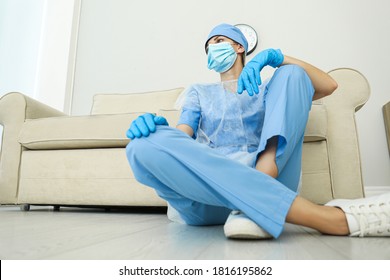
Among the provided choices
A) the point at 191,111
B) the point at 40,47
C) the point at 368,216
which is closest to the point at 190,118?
the point at 191,111

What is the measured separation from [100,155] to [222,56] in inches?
30.3

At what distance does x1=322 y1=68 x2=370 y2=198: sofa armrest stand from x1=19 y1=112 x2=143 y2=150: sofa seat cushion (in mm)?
910

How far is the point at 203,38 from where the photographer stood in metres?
2.56

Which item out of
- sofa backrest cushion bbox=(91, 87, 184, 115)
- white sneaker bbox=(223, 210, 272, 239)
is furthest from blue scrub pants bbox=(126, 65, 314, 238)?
sofa backrest cushion bbox=(91, 87, 184, 115)

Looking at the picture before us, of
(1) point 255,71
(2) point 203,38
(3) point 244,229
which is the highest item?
(2) point 203,38

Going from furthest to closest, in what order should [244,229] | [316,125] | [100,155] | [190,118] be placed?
1. [100,155]
2. [316,125]
3. [190,118]
4. [244,229]

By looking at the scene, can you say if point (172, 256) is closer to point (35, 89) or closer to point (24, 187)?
point (24, 187)

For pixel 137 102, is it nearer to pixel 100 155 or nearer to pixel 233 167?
pixel 100 155

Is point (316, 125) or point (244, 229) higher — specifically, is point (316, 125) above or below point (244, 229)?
above

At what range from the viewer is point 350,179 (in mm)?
1339

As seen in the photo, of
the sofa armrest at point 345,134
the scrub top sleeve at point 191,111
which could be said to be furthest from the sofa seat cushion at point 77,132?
the sofa armrest at point 345,134

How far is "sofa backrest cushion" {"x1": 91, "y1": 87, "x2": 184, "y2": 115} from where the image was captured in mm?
2117

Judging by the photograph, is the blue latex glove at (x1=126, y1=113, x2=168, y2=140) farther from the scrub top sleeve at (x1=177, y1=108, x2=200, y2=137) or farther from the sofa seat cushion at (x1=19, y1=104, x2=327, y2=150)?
the sofa seat cushion at (x1=19, y1=104, x2=327, y2=150)

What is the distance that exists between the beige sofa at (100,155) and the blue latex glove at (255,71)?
1.64 feet
